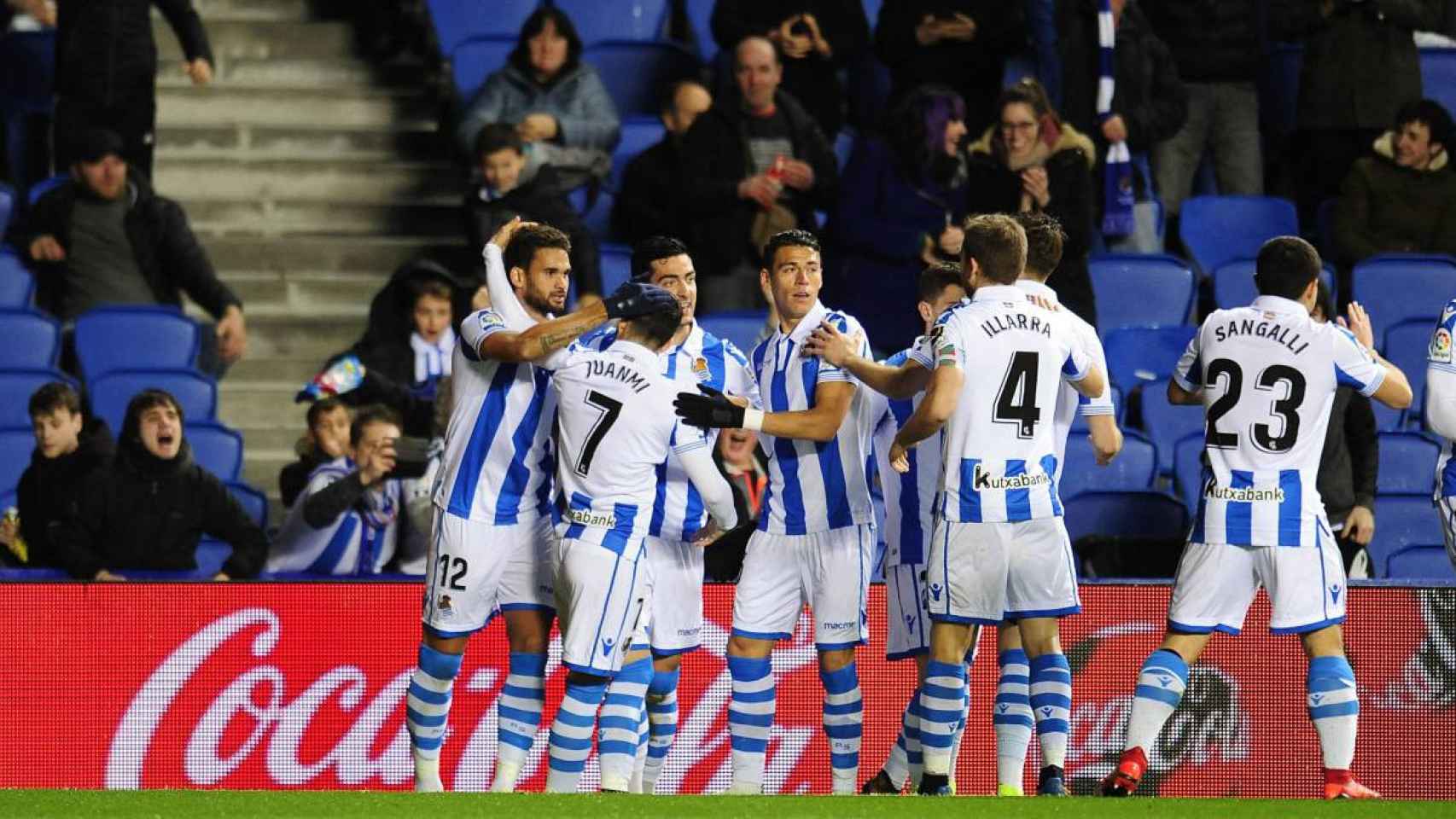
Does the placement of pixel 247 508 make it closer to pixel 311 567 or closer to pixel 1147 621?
pixel 311 567

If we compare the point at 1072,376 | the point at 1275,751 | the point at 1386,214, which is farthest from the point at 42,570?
the point at 1386,214

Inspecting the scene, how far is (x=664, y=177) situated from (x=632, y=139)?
49.2 inches

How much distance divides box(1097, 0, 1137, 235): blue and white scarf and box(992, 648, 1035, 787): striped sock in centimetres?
511

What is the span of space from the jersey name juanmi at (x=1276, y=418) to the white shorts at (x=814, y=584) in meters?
1.32

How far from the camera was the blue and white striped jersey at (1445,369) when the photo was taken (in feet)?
28.8

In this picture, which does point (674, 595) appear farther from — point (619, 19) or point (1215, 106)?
point (619, 19)

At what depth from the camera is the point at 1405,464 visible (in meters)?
11.6

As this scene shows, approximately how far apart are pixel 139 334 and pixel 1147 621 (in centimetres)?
594

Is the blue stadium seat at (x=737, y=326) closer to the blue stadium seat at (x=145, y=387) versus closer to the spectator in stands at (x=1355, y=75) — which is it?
the blue stadium seat at (x=145, y=387)

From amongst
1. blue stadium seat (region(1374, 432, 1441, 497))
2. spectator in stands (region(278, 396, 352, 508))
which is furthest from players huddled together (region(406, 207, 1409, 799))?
blue stadium seat (region(1374, 432, 1441, 497))

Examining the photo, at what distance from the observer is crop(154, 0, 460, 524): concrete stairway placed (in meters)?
13.8

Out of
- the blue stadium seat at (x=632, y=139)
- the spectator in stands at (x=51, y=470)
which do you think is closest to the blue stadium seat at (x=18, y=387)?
the spectator in stands at (x=51, y=470)

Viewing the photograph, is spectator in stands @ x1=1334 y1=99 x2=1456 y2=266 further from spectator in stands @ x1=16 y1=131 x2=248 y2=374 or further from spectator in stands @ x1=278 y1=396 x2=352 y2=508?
spectator in stands @ x1=16 y1=131 x2=248 y2=374

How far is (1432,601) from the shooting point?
9.41 metres
